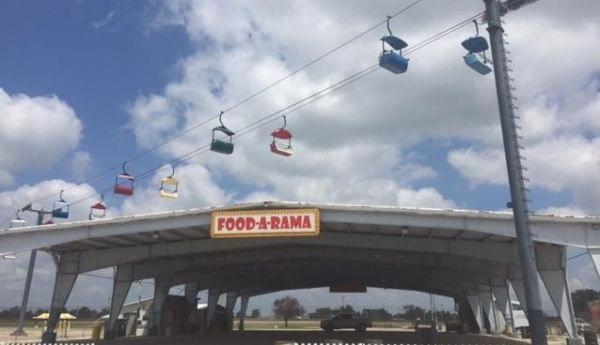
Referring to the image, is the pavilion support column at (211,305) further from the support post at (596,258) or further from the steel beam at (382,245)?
the support post at (596,258)

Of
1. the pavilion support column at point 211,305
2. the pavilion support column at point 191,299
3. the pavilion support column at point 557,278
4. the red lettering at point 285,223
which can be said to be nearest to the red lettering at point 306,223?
the red lettering at point 285,223

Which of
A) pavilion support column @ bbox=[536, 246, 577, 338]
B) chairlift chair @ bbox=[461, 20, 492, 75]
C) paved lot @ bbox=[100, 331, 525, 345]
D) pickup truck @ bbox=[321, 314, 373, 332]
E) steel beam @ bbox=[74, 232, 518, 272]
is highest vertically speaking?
chairlift chair @ bbox=[461, 20, 492, 75]

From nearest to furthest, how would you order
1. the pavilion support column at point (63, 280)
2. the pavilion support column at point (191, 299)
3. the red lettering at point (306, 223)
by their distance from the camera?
1. the red lettering at point (306, 223)
2. the pavilion support column at point (63, 280)
3. the pavilion support column at point (191, 299)

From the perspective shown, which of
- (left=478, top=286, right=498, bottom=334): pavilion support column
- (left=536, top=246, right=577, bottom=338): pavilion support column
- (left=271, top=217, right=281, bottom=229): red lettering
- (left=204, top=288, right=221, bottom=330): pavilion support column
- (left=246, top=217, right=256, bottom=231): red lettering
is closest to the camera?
(left=536, top=246, right=577, bottom=338): pavilion support column

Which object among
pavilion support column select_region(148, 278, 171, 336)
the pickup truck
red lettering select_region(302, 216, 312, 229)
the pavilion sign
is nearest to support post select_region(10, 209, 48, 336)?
pavilion support column select_region(148, 278, 171, 336)

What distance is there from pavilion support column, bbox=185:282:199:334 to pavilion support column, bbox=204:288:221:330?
3121 mm

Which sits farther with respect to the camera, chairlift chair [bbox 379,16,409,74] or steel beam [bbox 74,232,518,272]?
steel beam [bbox 74,232,518,272]

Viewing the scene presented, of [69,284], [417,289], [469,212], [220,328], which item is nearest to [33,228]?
[69,284]

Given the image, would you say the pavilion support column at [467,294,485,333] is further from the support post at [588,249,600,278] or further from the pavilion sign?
the pavilion sign

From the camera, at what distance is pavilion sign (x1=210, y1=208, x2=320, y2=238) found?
23.4 meters

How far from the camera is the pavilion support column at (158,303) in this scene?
40.1 meters

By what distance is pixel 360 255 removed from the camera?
3381cm

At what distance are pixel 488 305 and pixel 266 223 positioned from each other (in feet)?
101

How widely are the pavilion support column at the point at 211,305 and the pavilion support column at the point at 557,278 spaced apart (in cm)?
3355
